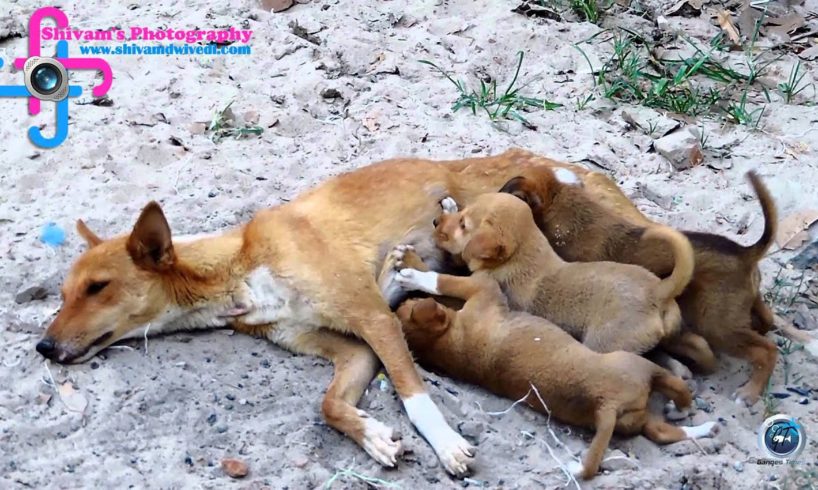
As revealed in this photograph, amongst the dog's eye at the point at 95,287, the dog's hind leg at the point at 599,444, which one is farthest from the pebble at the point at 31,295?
the dog's hind leg at the point at 599,444

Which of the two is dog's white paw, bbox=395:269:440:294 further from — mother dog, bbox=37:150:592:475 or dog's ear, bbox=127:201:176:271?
dog's ear, bbox=127:201:176:271

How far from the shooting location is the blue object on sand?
18.1 feet

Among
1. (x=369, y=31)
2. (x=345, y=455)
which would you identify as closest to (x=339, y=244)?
(x=345, y=455)

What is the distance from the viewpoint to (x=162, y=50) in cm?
719

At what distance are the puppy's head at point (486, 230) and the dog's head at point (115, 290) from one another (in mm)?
1384

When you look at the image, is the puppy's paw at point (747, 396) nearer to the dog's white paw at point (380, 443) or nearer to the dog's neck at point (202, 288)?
the dog's white paw at point (380, 443)

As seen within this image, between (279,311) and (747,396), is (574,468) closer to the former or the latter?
(747,396)

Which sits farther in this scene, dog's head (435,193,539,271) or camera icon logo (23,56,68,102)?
camera icon logo (23,56,68,102)

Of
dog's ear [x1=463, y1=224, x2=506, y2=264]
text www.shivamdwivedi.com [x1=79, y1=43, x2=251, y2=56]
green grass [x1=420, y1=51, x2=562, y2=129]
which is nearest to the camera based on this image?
dog's ear [x1=463, y1=224, x2=506, y2=264]

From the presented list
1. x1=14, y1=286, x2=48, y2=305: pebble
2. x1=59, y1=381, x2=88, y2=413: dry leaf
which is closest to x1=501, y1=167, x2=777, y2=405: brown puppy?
x1=59, y1=381, x2=88, y2=413: dry leaf

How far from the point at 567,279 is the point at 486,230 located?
47cm

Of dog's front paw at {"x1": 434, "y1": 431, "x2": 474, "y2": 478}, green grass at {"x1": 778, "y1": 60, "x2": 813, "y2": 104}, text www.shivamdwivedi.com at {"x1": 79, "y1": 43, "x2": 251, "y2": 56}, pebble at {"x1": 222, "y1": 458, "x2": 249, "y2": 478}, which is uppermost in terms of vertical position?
text www.shivamdwivedi.com at {"x1": 79, "y1": 43, "x2": 251, "y2": 56}

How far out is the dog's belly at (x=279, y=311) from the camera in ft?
16.1

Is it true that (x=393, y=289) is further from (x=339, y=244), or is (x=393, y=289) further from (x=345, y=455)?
(x=345, y=455)
